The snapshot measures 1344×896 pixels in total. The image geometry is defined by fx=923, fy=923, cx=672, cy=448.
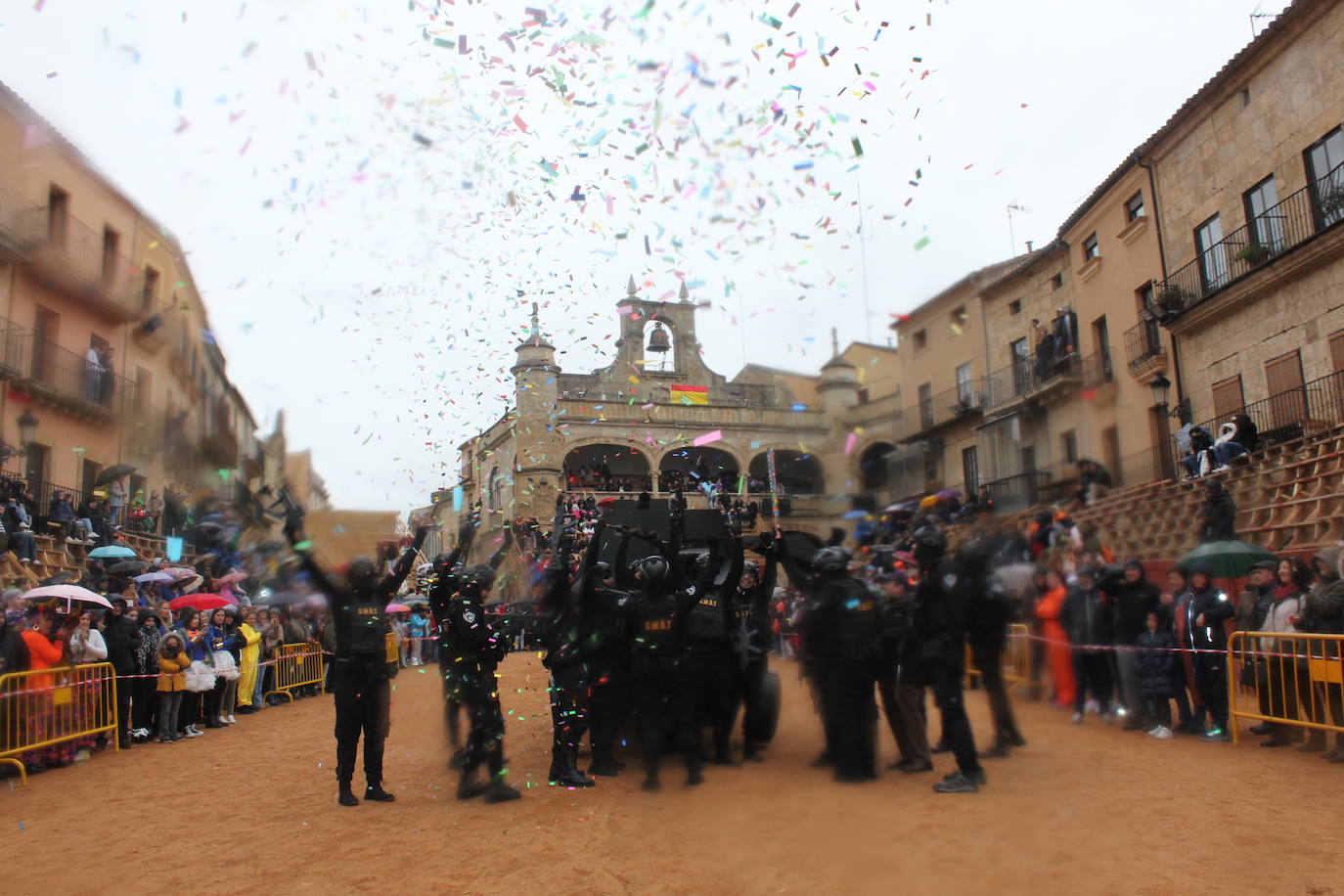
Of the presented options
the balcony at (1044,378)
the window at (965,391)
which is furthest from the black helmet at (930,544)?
the window at (965,391)

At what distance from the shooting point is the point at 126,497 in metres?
7.42

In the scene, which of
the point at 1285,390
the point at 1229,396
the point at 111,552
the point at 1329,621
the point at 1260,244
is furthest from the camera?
the point at 1229,396

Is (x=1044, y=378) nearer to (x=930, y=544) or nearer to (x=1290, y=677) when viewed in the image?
(x=930, y=544)

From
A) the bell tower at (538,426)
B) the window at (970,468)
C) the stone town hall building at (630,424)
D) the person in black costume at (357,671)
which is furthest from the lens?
the bell tower at (538,426)

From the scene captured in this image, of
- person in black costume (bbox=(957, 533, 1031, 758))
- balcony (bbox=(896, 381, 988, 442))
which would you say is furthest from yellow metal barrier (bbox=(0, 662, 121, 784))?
person in black costume (bbox=(957, 533, 1031, 758))

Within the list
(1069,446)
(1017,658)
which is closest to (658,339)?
(1017,658)

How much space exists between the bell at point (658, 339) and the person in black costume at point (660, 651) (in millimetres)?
24114

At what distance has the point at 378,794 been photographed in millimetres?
7055

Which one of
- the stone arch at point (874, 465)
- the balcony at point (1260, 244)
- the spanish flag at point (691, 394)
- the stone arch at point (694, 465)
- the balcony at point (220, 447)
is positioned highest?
the spanish flag at point (691, 394)

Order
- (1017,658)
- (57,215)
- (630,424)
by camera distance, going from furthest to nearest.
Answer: (630,424), (1017,658), (57,215)

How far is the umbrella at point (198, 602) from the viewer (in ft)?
41.1

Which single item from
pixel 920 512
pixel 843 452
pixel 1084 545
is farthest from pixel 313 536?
pixel 1084 545

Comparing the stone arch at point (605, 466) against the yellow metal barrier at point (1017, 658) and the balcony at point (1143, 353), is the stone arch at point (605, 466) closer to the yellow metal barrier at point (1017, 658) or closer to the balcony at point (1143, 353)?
the yellow metal barrier at point (1017, 658)

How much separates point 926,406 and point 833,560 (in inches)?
58.1
